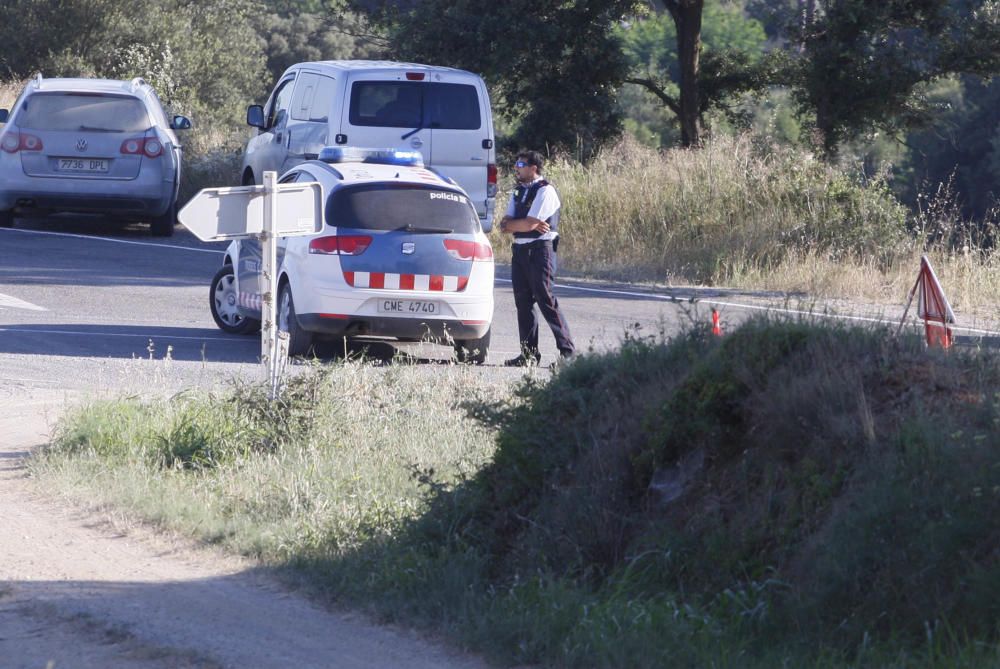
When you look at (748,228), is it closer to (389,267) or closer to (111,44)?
(389,267)

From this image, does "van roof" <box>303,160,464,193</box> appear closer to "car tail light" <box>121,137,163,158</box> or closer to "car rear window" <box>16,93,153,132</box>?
"car tail light" <box>121,137,163,158</box>

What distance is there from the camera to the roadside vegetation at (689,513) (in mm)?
4633

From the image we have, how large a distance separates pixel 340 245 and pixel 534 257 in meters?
1.57

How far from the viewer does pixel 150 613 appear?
561 cm

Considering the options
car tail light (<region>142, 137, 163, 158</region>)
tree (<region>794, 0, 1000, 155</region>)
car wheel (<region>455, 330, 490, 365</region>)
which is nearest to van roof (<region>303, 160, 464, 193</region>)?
car wheel (<region>455, 330, 490, 365</region>)

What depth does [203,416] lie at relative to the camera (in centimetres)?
835

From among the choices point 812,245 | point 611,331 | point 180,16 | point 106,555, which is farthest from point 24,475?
point 180,16

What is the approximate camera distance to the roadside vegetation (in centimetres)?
463

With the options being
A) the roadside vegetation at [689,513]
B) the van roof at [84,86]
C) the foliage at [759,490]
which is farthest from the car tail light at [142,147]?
the foliage at [759,490]

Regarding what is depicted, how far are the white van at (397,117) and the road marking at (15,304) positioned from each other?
159 inches

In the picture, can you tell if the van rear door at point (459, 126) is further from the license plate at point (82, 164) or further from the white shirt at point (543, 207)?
the white shirt at point (543, 207)

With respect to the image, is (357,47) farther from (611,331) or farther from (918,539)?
(918,539)

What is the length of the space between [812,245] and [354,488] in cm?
1157

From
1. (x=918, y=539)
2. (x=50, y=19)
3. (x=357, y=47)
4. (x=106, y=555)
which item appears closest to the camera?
(x=918, y=539)
